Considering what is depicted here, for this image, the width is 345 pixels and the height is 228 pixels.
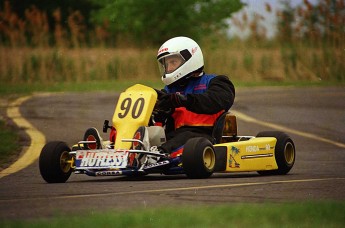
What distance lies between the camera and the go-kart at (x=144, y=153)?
10656 mm

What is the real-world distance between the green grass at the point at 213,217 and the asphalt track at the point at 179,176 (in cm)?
45

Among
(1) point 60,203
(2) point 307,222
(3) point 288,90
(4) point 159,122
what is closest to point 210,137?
(4) point 159,122

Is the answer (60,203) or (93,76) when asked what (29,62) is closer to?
(93,76)

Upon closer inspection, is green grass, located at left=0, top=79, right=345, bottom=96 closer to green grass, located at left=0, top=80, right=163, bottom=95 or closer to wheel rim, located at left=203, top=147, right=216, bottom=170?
green grass, located at left=0, top=80, right=163, bottom=95

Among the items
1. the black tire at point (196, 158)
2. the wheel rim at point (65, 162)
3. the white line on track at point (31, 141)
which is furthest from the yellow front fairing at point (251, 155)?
the white line on track at point (31, 141)

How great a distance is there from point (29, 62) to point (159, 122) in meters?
16.9

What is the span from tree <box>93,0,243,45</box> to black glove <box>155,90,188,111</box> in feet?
83.4

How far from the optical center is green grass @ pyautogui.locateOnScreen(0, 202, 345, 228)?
730cm

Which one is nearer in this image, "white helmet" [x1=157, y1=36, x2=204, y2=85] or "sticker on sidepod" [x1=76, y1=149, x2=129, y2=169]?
"sticker on sidepod" [x1=76, y1=149, x2=129, y2=169]

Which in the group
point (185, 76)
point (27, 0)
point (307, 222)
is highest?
point (27, 0)

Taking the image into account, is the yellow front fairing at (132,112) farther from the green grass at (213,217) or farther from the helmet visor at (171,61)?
the green grass at (213,217)

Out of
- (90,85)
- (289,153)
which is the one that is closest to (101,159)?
(289,153)

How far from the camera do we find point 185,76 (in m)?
11.9

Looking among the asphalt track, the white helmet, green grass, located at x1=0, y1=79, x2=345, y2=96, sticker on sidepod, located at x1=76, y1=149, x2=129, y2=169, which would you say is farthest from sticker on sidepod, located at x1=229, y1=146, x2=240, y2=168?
green grass, located at x1=0, y1=79, x2=345, y2=96
